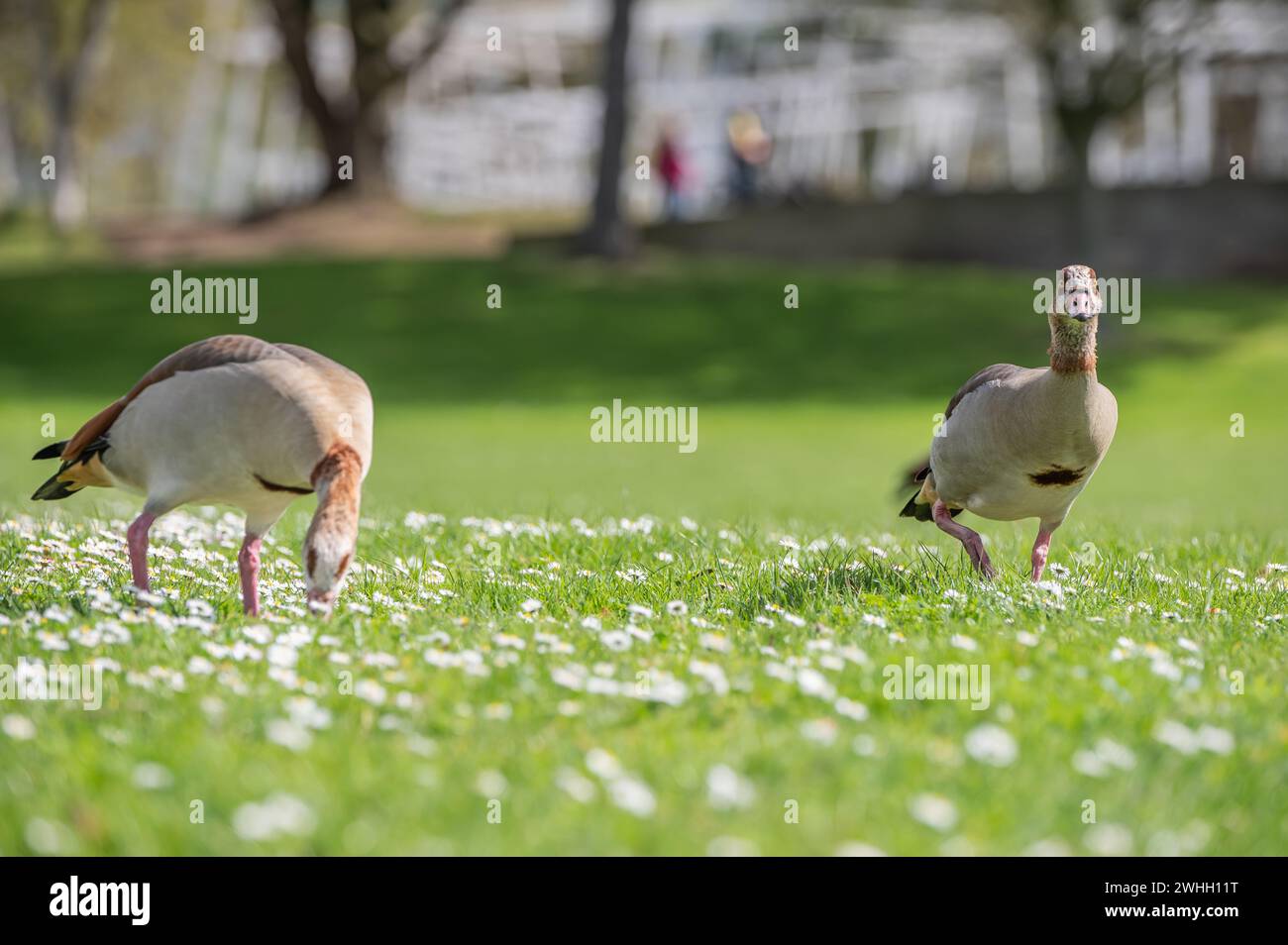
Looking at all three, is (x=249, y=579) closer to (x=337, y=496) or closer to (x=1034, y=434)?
(x=337, y=496)

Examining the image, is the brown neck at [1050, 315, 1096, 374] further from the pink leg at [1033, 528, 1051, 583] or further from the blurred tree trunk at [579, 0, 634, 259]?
the blurred tree trunk at [579, 0, 634, 259]

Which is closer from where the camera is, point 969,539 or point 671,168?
point 969,539

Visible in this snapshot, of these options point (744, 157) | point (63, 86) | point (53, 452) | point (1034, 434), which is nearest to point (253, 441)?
point (53, 452)

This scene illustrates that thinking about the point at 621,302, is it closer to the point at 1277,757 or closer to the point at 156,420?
the point at 156,420

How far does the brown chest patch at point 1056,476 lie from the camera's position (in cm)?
725

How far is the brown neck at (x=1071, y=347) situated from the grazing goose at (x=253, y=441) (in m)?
3.41

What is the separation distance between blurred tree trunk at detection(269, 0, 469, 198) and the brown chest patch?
31931 millimetres

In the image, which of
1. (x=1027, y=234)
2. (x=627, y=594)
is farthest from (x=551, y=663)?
(x=1027, y=234)

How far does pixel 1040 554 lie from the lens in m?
7.78

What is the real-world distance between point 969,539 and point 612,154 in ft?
82.9

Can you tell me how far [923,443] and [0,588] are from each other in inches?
686

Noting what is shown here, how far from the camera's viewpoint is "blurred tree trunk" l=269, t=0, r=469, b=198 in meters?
37.1

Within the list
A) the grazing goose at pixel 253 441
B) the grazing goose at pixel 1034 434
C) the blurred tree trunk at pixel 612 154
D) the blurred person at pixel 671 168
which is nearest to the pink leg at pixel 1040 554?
the grazing goose at pixel 1034 434

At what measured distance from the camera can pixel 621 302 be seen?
100 ft
